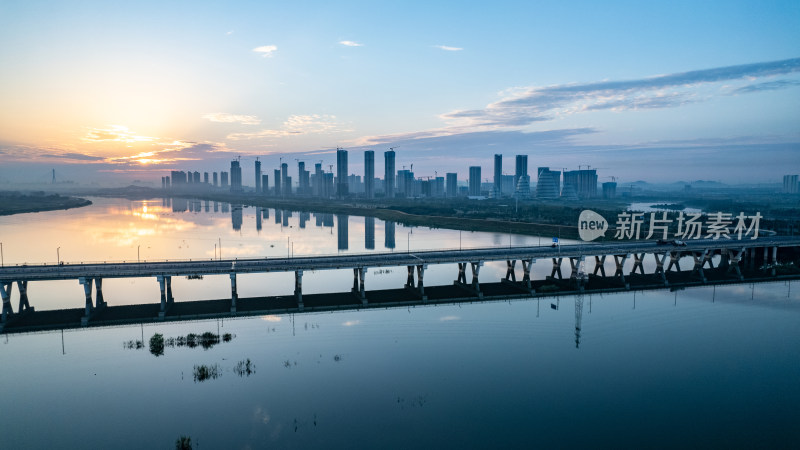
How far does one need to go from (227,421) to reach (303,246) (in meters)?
79.4

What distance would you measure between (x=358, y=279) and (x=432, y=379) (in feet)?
96.0

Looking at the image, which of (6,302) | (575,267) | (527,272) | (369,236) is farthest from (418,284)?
(369,236)

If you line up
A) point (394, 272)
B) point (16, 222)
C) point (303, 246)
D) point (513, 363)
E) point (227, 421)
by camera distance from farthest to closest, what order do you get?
1. point (16, 222)
2. point (303, 246)
3. point (394, 272)
4. point (513, 363)
5. point (227, 421)

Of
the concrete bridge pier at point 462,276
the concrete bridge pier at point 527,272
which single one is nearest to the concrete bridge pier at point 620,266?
the concrete bridge pier at point 527,272

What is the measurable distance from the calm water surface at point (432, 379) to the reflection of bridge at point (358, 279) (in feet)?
6.80

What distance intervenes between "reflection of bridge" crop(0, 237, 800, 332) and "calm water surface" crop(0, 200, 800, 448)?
2.07 meters

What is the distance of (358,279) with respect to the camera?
62.8 meters

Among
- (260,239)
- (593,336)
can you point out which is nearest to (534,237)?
(260,239)

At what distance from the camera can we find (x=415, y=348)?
41.7 metres

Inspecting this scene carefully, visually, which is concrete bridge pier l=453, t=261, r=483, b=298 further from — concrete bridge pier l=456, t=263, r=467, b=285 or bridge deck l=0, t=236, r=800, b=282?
bridge deck l=0, t=236, r=800, b=282

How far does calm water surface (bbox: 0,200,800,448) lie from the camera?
27.9 meters

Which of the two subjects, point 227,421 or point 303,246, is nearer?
point 227,421

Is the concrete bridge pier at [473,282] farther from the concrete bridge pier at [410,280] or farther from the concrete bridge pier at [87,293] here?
the concrete bridge pier at [87,293]

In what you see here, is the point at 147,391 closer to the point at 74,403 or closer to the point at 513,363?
the point at 74,403
